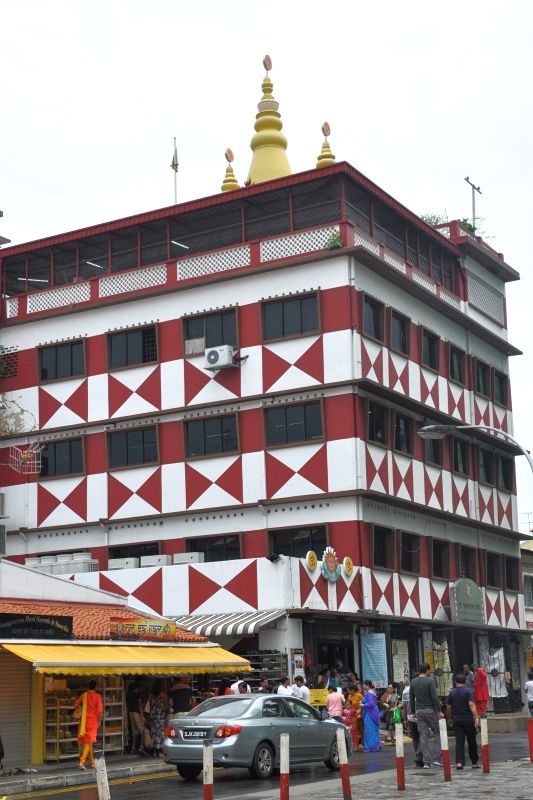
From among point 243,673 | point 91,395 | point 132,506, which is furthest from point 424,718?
point 91,395

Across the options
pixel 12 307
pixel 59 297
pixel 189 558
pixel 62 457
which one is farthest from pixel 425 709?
pixel 12 307

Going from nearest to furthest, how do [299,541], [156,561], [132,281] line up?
1. [299,541]
2. [156,561]
3. [132,281]

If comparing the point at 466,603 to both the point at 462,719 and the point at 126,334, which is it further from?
the point at 462,719

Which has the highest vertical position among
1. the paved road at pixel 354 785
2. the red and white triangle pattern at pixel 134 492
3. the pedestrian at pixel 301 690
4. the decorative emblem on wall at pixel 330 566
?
the red and white triangle pattern at pixel 134 492

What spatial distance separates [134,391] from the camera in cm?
4400

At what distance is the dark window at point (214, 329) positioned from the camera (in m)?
42.4

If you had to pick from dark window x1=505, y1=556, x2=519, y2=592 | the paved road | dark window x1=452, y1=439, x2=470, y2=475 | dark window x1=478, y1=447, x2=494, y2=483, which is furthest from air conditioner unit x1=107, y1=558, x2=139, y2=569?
dark window x1=505, y1=556, x2=519, y2=592

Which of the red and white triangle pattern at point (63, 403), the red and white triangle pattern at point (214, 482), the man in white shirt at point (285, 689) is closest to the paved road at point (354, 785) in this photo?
the man in white shirt at point (285, 689)

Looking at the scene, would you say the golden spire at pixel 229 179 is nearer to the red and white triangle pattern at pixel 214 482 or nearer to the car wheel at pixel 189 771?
the red and white triangle pattern at pixel 214 482

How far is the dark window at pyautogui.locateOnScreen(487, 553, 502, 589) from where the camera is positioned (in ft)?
163

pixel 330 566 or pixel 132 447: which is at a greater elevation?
pixel 132 447

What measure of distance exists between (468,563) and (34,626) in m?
23.6

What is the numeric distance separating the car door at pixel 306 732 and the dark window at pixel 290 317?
56.6ft

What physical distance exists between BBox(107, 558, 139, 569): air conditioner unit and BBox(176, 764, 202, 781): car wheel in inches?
653
